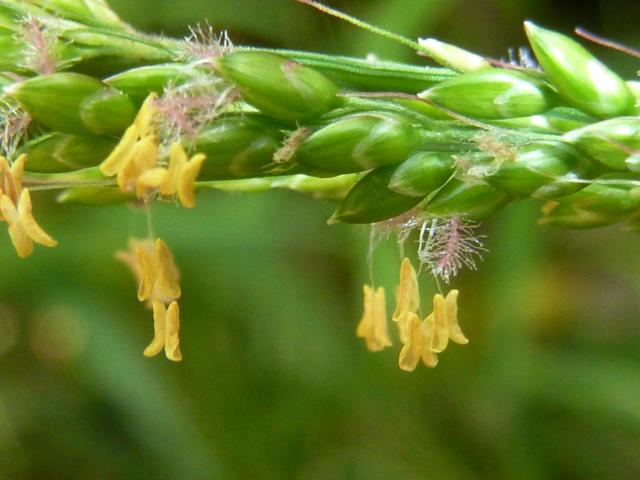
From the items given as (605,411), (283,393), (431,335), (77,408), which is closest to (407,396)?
(283,393)

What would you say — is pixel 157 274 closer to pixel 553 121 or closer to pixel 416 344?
pixel 416 344

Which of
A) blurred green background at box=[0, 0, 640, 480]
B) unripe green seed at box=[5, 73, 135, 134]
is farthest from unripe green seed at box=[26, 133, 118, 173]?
blurred green background at box=[0, 0, 640, 480]

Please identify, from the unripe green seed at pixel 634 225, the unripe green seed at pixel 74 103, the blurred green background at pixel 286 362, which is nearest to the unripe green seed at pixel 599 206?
the unripe green seed at pixel 634 225

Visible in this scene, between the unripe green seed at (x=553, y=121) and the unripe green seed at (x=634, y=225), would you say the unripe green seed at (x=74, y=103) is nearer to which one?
the unripe green seed at (x=553, y=121)

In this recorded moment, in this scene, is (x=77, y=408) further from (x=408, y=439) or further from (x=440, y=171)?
(x=440, y=171)

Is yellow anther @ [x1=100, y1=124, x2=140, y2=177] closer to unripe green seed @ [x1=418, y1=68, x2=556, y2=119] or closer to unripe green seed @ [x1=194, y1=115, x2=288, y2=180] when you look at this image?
unripe green seed @ [x1=194, y1=115, x2=288, y2=180]

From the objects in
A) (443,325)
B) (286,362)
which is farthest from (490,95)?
(286,362)
